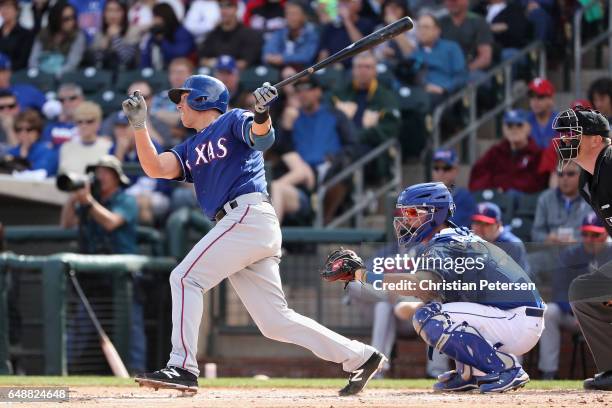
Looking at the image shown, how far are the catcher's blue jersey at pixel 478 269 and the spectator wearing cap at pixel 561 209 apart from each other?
350cm

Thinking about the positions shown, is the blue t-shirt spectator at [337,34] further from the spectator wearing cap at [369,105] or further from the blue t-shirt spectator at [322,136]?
the blue t-shirt spectator at [322,136]

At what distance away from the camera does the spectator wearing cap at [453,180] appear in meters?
10.3

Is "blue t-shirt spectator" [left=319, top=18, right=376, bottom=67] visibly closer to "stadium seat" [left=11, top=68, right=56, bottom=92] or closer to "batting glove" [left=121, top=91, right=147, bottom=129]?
"stadium seat" [left=11, top=68, right=56, bottom=92]

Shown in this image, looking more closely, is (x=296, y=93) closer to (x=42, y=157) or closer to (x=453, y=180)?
(x=453, y=180)

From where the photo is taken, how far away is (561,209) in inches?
398

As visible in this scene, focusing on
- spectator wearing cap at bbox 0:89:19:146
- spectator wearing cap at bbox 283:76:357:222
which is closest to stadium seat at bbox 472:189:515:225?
spectator wearing cap at bbox 283:76:357:222

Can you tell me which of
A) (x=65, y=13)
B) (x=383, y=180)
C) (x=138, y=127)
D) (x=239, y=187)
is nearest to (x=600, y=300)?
(x=239, y=187)

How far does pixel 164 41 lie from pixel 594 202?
25.8ft

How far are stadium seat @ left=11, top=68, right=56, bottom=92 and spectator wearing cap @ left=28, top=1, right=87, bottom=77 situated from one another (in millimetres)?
197

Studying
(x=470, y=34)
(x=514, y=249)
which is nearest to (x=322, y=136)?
(x=470, y=34)

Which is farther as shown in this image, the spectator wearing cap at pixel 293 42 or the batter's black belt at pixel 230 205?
the spectator wearing cap at pixel 293 42

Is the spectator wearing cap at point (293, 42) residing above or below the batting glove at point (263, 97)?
above

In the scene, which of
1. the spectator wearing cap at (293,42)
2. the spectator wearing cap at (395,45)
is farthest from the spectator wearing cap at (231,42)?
the spectator wearing cap at (395,45)

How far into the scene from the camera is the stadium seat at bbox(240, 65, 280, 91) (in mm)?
12387
